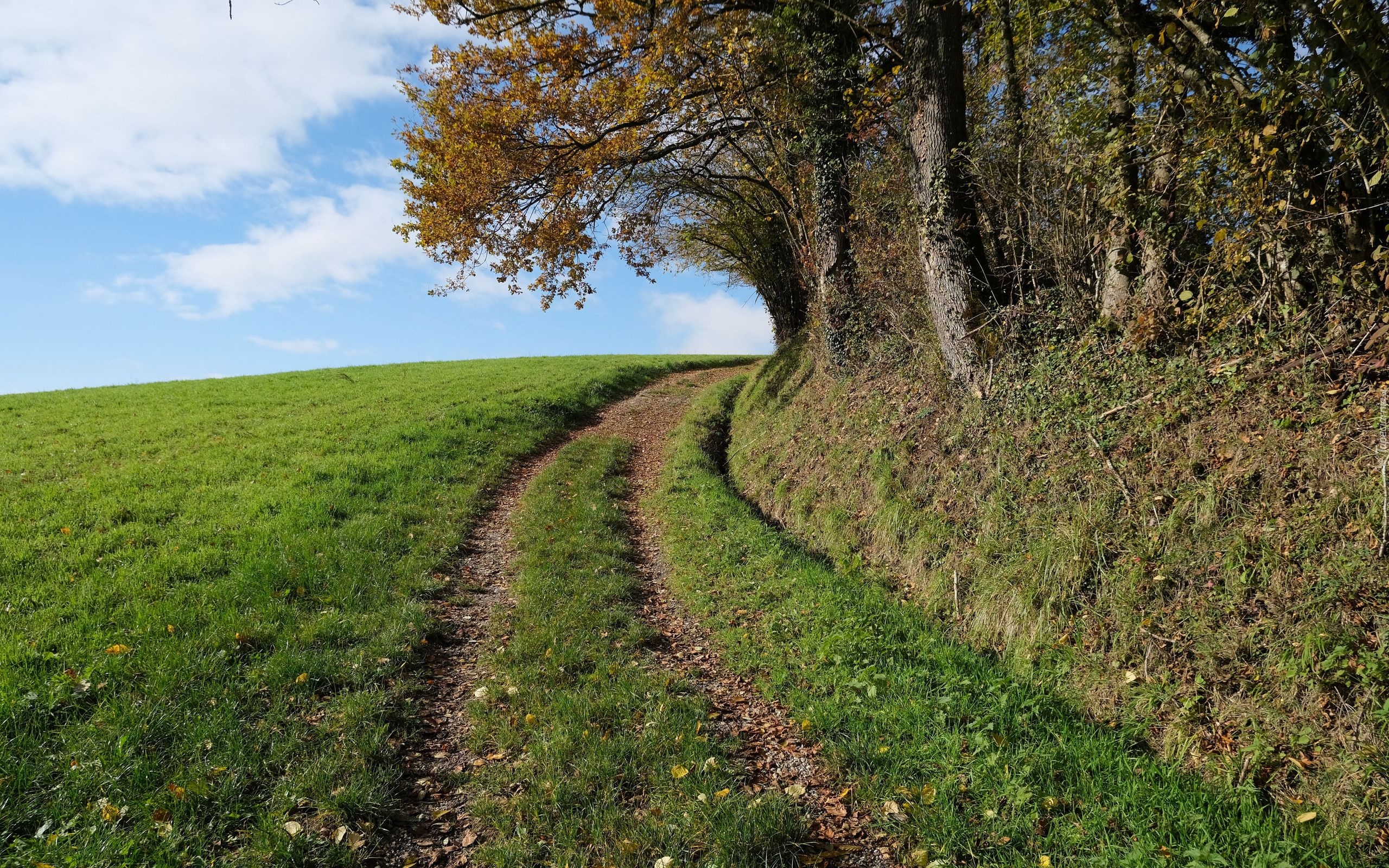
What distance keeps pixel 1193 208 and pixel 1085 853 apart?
6.00 m

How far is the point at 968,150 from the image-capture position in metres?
9.04

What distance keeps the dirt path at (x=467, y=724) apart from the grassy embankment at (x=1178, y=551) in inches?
88.1

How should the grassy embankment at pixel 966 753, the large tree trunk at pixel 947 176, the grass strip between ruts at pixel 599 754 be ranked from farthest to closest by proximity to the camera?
the large tree trunk at pixel 947 176 → the grass strip between ruts at pixel 599 754 → the grassy embankment at pixel 966 753

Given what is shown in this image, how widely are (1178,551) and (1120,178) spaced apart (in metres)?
4.25

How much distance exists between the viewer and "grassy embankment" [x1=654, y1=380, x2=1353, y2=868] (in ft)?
12.0

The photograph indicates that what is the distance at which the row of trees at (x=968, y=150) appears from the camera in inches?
214

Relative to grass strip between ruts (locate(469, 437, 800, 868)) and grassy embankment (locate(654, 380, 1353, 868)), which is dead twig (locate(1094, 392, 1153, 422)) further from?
grass strip between ruts (locate(469, 437, 800, 868))

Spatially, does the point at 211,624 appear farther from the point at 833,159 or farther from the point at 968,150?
the point at 833,159

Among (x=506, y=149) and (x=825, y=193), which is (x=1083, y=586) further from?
(x=506, y=149)

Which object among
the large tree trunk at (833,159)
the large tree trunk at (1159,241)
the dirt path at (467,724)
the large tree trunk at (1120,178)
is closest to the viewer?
the dirt path at (467,724)

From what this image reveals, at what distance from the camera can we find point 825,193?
12.9 metres

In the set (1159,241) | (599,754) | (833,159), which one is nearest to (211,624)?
(599,754)

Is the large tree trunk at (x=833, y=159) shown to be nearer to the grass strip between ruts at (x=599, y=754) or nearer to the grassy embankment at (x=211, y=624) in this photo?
the grass strip between ruts at (x=599, y=754)

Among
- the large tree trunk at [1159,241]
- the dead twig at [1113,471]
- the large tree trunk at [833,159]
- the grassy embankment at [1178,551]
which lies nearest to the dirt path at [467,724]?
the grassy embankment at [1178,551]
